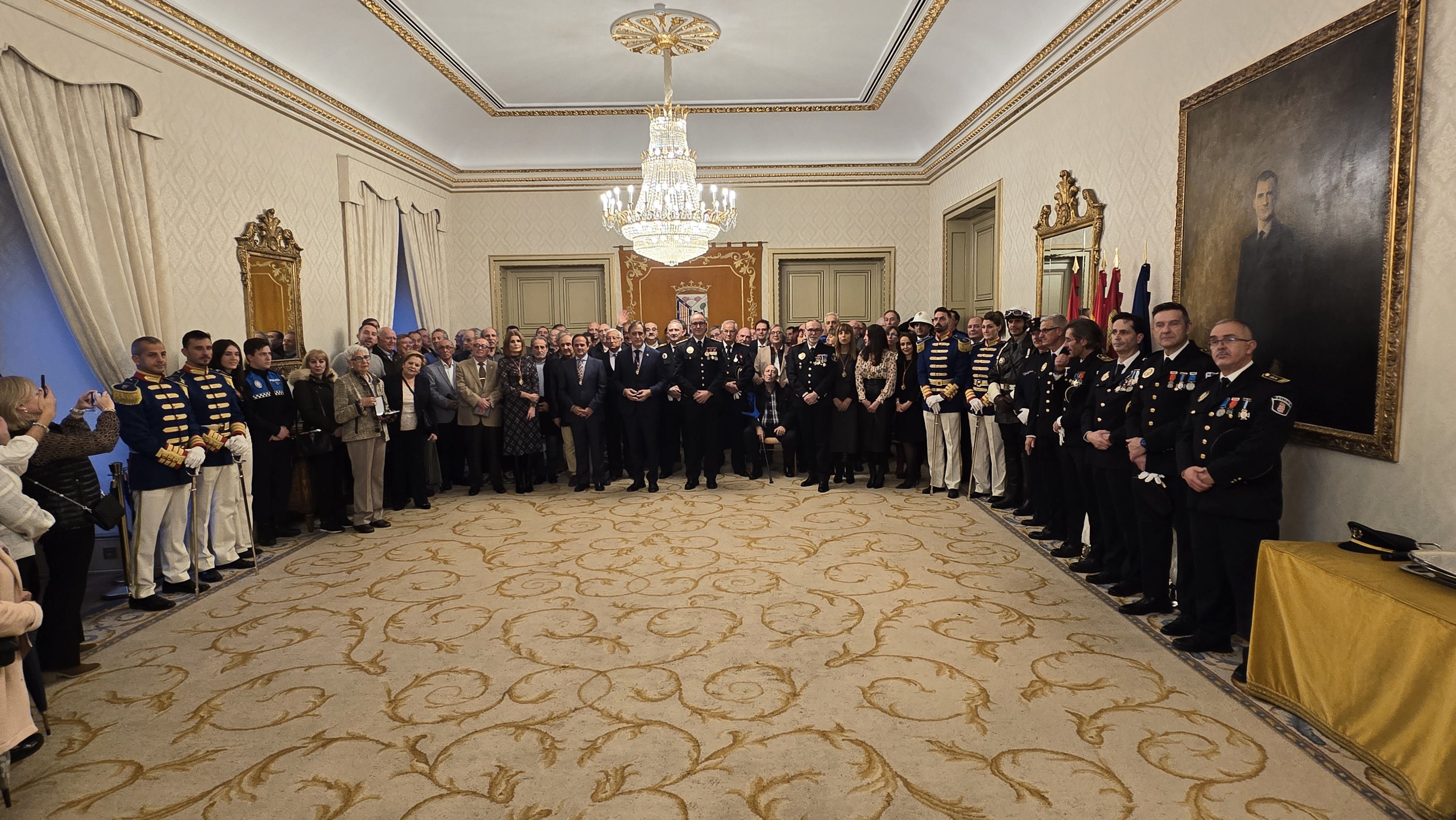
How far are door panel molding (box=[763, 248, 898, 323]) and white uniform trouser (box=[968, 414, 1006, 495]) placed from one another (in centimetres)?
410

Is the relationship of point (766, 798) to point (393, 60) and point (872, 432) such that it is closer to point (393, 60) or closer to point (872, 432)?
point (872, 432)

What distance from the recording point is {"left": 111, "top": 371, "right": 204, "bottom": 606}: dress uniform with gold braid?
13.4ft

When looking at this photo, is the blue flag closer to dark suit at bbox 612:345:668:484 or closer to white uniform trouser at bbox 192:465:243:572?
dark suit at bbox 612:345:668:484

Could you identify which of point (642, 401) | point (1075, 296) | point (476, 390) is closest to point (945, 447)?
point (1075, 296)

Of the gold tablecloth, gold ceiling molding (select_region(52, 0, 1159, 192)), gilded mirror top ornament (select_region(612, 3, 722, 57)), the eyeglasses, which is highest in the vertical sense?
gilded mirror top ornament (select_region(612, 3, 722, 57))

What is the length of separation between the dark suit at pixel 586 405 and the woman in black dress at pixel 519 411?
25 centimetres

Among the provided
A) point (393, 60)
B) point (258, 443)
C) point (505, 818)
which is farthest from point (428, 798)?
point (393, 60)

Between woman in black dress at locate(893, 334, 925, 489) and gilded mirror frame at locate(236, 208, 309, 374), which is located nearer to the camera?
gilded mirror frame at locate(236, 208, 309, 374)

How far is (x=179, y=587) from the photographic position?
4.42 metres

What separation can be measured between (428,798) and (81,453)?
91.6 inches

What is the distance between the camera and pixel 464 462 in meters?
7.43

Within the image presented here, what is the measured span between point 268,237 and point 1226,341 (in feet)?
21.0

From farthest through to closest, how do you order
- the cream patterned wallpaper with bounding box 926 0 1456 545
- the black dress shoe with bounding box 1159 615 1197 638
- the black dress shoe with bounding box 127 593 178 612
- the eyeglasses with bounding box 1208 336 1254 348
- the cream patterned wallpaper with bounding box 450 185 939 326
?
the cream patterned wallpaper with bounding box 450 185 939 326 → the black dress shoe with bounding box 127 593 178 612 → the black dress shoe with bounding box 1159 615 1197 638 → the eyeglasses with bounding box 1208 336 1254 348 → the cream patterned wallpaper with bounding box 926 0 1456 545

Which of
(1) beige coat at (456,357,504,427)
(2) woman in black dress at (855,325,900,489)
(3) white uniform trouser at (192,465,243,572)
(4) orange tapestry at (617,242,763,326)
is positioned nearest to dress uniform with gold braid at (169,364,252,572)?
(3) white uniform trouser at (192,465,243,572)
